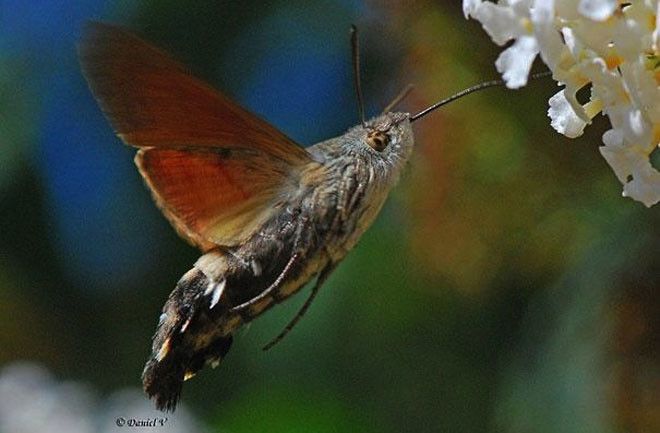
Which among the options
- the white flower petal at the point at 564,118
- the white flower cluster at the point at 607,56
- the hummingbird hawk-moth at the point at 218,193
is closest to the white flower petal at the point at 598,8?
the white flower cluster at the point at 607,56

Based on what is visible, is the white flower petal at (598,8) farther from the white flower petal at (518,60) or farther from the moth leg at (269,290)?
the moth leg at (269,290)

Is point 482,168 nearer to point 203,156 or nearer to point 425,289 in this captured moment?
point 425,289

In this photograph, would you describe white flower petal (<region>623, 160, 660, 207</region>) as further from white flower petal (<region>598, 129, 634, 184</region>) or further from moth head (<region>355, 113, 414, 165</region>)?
moth head (<region>355, 113, 414, 165</region>)

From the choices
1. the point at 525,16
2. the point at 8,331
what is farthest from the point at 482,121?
the point at 8,331

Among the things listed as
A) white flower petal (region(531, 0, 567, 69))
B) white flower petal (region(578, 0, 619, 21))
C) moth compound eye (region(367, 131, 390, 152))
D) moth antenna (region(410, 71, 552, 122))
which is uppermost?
white flower petal (region(578, 0, 619, 21))

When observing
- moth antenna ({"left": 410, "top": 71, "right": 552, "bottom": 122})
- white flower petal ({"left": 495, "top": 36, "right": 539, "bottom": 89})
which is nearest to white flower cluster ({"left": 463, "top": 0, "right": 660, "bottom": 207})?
white flower petal ({"left": 495, "top": 36, "right": 539, "bottom": 89})
